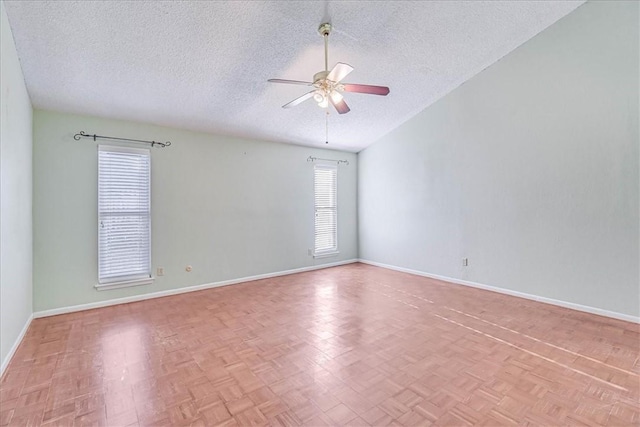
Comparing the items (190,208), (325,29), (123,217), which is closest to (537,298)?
(325,29)

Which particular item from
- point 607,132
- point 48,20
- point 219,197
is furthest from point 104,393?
point 607,132

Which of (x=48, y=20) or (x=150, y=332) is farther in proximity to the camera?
(x=150, y=332)

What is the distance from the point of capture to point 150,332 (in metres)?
3.05

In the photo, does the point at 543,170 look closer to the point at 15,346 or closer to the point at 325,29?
the point at 325,29

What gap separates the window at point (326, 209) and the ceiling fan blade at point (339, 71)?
3.37 meters

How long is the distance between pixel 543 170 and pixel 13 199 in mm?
5614

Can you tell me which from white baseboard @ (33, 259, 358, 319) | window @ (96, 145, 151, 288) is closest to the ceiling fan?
window @ (96, 145, 151, 288)

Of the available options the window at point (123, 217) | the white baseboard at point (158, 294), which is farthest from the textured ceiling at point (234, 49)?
the white baseboard at point (158, 294)

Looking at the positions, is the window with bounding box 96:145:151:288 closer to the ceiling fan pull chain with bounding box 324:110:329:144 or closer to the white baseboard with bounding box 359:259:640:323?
the ceiling fan pull chain with bounding box 324:110:329:144

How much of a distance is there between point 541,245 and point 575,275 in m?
0.48

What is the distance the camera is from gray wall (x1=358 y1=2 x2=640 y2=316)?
3.30 metres

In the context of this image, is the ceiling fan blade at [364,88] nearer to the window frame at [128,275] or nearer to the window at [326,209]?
the window frame at [128,275]

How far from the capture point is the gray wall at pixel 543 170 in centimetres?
330

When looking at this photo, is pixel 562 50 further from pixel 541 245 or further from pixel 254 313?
pixel 254 313
